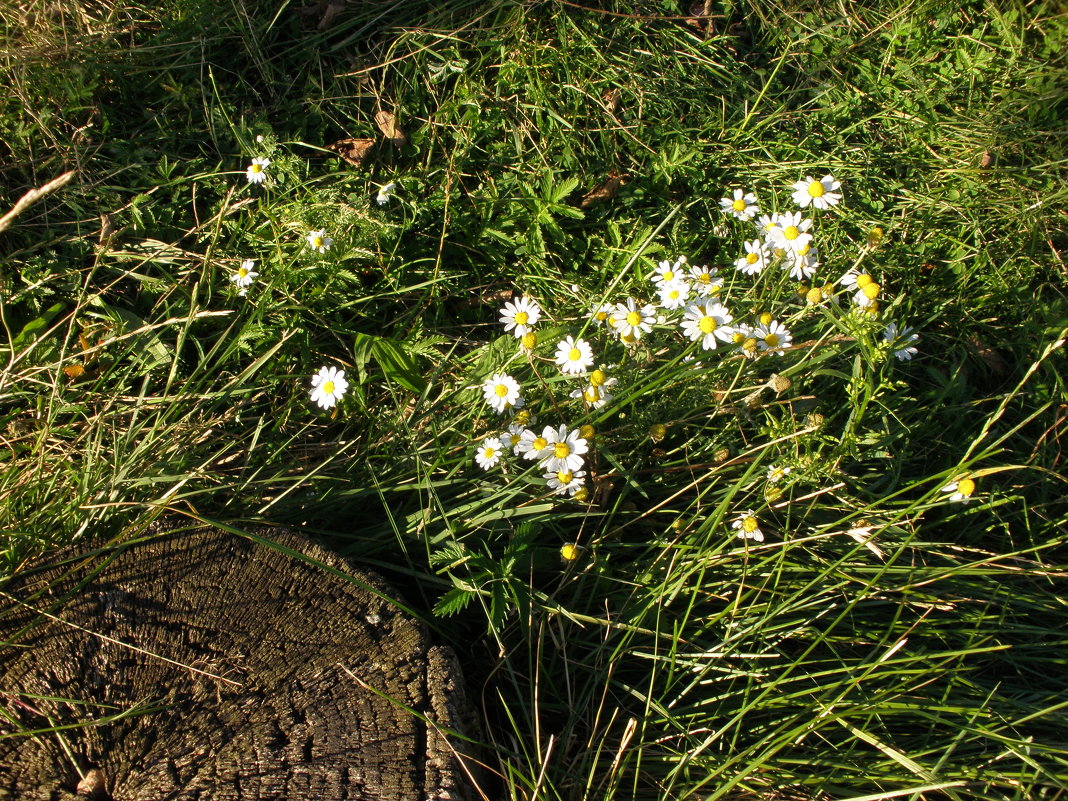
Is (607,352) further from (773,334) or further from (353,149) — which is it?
(353,149)

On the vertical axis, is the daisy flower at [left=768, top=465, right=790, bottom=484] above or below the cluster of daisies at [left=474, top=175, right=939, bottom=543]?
below

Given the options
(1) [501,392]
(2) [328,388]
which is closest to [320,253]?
(2) [328,388]

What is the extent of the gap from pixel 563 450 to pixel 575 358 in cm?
26

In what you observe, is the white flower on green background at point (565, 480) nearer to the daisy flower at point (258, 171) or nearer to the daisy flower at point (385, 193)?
the daisy flower at point (385, 193)

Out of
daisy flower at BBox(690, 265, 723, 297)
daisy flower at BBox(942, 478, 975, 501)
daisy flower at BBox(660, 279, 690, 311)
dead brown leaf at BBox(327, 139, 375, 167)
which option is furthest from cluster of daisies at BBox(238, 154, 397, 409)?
daisy flower at BBox(942, 478, 975, 501)

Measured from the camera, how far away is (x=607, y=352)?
2.21 meters

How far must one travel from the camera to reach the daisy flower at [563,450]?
192 centimetres

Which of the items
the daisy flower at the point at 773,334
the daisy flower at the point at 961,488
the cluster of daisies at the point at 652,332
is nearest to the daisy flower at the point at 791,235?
the cluster of daisies at the point at 652,332

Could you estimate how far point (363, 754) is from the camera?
1.47 metres

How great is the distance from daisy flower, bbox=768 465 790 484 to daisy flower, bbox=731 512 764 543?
0.10 meters

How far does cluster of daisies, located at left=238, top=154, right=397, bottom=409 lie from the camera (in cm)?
216

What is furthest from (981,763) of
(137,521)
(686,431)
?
(137,521)

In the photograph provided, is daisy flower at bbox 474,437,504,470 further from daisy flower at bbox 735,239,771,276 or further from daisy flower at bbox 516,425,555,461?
daisy flower at bbox 735,239,771,276

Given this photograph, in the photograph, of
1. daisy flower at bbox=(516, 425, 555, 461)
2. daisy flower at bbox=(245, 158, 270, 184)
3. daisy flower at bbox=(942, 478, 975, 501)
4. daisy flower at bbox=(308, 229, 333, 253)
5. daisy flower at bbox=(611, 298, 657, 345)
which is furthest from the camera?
daisy flower at bbox=(245, 158, 270, 184)
